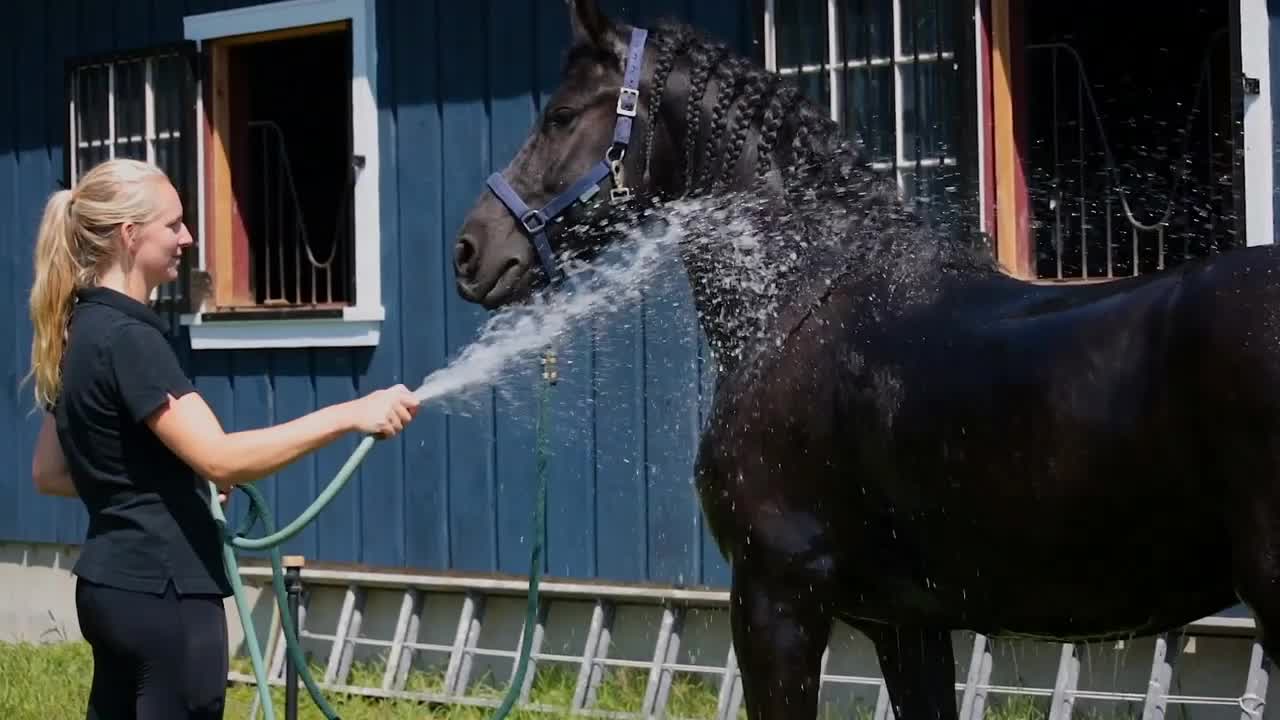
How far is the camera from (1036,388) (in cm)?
323

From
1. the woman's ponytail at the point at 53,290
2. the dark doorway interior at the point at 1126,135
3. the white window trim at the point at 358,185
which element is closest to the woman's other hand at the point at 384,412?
the woman's ponytail at the point at 53,290

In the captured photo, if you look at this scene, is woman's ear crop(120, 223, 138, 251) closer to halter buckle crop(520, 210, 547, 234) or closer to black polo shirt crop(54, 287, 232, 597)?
black polo shirt crop(54, 287, 232, 597)

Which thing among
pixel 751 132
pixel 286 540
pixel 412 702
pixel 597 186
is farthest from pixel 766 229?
pixel 412 702

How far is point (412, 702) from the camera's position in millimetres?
6840

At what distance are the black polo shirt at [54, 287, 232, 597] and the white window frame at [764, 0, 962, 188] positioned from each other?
3.04 m

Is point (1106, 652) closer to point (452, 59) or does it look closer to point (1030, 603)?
point (1030, 603)

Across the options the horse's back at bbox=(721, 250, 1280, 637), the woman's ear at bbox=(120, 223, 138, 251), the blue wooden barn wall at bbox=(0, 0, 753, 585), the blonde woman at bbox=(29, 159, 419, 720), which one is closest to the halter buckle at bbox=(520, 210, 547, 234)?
the horse's back at bbox=(721, 250, 1280, 637)

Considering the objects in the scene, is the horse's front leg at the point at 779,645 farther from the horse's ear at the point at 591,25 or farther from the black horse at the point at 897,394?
the horse's ear at the point at 591,25

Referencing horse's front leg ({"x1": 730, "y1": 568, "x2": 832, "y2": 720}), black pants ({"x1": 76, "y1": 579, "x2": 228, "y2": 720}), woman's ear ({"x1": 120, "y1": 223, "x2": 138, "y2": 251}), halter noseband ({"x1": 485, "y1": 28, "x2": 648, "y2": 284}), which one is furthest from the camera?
halter noseband ({"x1": 485, "y1": 28, "x2": 648, "y2": 284})

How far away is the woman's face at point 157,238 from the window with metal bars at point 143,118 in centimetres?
461

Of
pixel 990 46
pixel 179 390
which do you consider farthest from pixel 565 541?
pixel 179 390

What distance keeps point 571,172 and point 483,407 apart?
3055 mm

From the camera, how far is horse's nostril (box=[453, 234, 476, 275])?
419 centimetres

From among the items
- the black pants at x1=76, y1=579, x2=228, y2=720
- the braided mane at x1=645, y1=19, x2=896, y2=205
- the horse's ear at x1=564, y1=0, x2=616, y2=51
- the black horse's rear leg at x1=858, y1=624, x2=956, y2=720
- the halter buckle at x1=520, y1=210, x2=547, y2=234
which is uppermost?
the horse's ear at x1=564, y1=0, x2=616, y2=51
